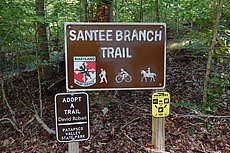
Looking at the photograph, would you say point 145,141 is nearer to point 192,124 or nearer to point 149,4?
point 192,124

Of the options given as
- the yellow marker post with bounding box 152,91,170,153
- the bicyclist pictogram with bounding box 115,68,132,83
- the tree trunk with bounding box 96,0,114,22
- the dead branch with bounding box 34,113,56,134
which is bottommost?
the dead branch with bounding box 34,113,56,134

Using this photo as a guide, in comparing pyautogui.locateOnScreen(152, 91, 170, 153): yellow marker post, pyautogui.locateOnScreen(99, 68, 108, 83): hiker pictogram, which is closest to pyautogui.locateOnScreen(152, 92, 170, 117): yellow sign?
pyautogui.locateOnScreen(152, 91, 170, 153): yellow marker post

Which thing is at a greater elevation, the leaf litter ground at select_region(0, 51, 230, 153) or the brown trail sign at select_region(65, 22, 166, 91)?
the brown trail sign at select_region(65, 22, 166, 91)

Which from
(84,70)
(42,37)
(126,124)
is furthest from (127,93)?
(84,70)

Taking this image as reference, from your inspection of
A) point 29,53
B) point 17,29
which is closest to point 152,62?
point 17,29

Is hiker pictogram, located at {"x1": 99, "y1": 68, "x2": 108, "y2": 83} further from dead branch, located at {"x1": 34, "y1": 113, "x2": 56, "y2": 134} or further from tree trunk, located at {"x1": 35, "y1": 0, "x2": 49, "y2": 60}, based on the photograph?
tree trunk, located at {"x1": 35, "y1": 0, "x2": 49, "y2": 60}

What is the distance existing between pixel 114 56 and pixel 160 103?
2.08 feet

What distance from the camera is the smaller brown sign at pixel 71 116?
2.11 meters

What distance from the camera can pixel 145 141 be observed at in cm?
380

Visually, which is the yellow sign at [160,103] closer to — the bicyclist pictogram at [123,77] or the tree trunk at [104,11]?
the bicyclist pictogram at [123,77]

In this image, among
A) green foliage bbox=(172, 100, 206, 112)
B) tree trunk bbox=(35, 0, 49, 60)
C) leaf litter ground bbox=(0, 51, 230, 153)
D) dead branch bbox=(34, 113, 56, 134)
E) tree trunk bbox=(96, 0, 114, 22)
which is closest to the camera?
green foliage bbox=(172, 100, 206, 112)

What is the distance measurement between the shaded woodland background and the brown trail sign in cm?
110

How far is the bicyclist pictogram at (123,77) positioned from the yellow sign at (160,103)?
1.00 ft

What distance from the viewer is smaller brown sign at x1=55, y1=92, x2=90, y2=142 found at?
2113mm
